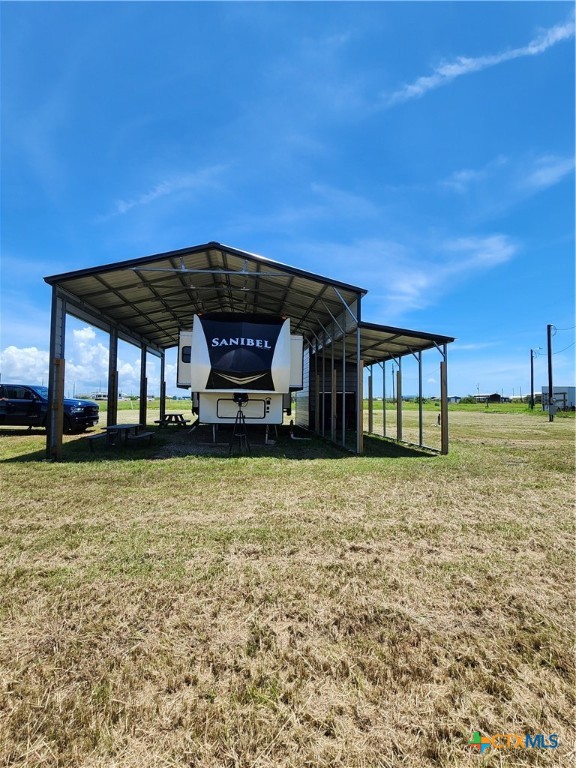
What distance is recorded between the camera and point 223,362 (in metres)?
9.76

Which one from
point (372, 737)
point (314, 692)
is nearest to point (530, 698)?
point (372, 737)

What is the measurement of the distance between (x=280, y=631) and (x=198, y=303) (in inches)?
556

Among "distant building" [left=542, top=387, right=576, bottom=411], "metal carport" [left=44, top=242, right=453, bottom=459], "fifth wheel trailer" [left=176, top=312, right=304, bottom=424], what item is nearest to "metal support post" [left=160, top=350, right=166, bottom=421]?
"metal carport" [left=44, top=242, right=453, bottom=459]

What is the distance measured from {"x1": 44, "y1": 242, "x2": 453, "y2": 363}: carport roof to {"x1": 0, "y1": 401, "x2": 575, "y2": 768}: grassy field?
20.4 ft

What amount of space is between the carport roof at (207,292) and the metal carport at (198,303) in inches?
1.0

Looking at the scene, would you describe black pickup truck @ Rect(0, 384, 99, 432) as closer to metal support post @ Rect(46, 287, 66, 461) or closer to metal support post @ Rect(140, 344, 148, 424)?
metal support post @ Rect(140, 344, 148, 424)

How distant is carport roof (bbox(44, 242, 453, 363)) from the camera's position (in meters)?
9.73

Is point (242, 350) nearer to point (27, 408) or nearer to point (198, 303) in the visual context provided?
point (198, 303)

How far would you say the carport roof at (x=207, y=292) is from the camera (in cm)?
973

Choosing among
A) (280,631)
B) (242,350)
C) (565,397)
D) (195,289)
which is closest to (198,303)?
(195,289)

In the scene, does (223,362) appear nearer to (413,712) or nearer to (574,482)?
(574,482)

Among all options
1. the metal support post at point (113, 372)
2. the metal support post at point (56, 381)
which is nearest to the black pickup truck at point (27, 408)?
the metal support post at point (113, 372)

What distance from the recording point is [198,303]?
15.3m

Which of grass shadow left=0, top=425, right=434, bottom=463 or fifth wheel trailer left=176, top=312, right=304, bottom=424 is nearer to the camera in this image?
grass shadow left=0, top=425, right=434, bottom=463
